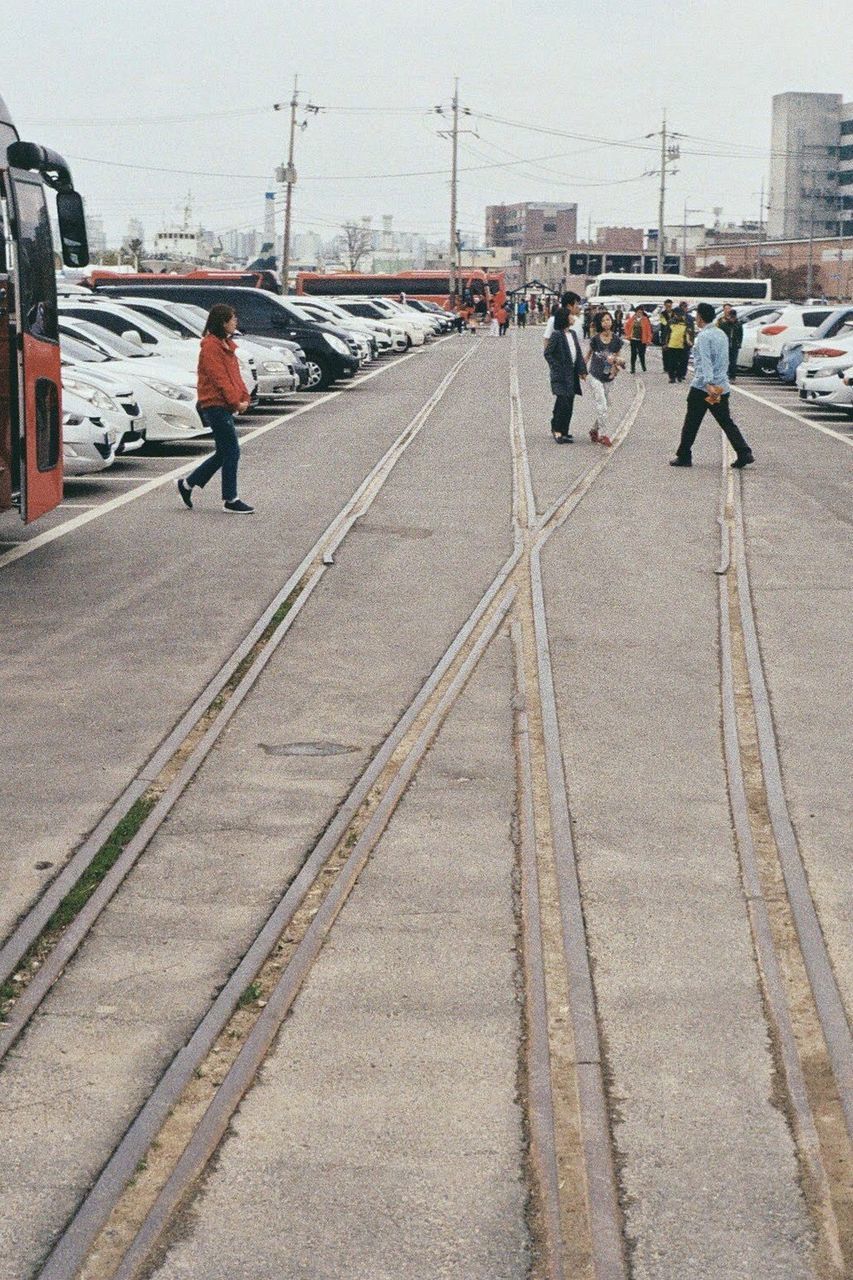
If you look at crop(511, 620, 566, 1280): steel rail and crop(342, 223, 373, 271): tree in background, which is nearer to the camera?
crop(511, 620, 566, 1280): steel rail

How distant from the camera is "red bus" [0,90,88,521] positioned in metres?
11.8

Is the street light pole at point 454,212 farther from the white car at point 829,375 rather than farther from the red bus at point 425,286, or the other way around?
the white car at point 829,375

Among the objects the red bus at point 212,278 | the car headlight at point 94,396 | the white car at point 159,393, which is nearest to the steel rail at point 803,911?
the car headlight at point 94,396

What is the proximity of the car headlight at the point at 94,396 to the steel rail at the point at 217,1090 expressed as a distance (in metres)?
11.5

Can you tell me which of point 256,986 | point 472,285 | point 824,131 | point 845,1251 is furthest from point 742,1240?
point 824,131

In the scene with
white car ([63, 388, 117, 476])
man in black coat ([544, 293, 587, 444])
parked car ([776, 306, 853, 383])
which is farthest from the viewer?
parked car ([776, 306, 853, 383])

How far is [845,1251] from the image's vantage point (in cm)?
346

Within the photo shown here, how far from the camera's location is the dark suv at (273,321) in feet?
103

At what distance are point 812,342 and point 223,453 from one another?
16.8m

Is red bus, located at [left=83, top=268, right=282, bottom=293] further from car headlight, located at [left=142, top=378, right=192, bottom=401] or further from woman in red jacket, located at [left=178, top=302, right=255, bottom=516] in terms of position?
woman in red jacket, located at [left=178, top=302, right=255, bottom=516]

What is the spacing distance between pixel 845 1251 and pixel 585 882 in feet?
7.36

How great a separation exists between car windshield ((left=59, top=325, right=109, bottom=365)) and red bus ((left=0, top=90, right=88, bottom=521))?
7.25 metres

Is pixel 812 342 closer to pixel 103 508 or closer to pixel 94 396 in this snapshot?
pixel 94 396

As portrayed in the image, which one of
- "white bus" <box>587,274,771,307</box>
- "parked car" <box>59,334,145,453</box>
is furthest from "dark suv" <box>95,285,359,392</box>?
"white bus" <box>587,274,771,307</box>
